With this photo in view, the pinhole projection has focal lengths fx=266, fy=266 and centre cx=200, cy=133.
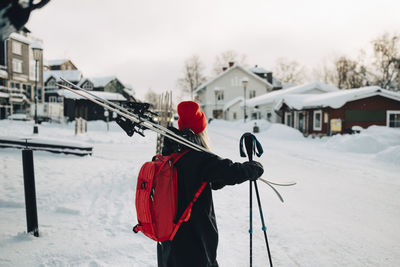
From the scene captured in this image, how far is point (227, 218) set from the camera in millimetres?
4625

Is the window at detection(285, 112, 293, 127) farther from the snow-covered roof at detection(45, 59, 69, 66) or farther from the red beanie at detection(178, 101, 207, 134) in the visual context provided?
the snow-covered roof at detection(45, 59, 69, 66)

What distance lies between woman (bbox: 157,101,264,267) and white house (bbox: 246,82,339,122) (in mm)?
24524

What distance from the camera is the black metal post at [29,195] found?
358 centimetres

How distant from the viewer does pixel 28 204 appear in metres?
3.56

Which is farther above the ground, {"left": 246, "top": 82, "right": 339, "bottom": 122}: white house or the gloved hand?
{"left": 246, "top": 82, "right": 339, "bottom": 122}: white house

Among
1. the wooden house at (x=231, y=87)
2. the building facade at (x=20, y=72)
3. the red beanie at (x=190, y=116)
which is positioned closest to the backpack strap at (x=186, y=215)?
the red beanie at (x=190, y=116)

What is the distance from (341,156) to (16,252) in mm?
11763

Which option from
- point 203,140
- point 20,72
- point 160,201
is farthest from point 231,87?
point 160,201

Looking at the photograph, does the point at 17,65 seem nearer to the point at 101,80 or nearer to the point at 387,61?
the point at 101,80

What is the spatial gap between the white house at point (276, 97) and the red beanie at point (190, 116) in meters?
24.5

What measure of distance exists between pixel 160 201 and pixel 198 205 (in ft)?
1.10

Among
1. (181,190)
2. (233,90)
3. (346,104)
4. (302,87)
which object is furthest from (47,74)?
(181,190)

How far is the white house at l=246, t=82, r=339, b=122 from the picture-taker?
2831cm

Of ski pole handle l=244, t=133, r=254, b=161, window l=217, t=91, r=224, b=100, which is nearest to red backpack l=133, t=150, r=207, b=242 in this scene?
ski pole handle l=244, t=133, r=254, b=161
